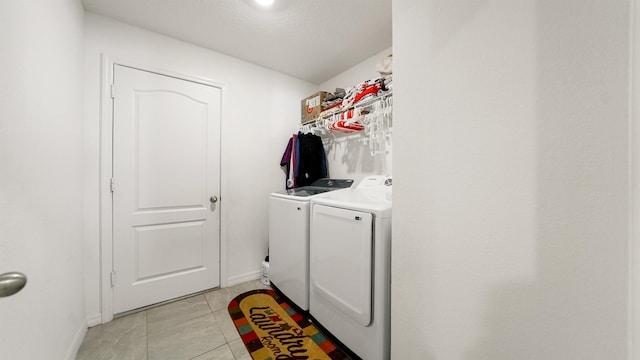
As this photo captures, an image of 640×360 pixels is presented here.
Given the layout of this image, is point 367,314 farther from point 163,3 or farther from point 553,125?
point 163,3

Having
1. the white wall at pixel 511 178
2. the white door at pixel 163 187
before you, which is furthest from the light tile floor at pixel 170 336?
the white wall at pixel 511 178

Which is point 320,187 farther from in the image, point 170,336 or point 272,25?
point 170,336

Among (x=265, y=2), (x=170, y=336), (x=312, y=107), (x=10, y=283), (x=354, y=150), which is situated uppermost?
(x=265, y=2)

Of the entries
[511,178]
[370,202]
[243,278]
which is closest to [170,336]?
[243,278]

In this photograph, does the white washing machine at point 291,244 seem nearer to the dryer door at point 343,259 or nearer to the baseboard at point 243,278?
the dryer door at point 343,259

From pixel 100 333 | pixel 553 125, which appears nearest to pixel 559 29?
pixel 553 125

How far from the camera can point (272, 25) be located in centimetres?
181

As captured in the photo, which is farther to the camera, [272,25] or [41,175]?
[272,25]

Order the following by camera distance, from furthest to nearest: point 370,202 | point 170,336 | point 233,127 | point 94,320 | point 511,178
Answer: point 233,127 → point 94,320 → point 170,336 → point 370,202 → point 511,178

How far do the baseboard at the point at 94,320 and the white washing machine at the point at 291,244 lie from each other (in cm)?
130

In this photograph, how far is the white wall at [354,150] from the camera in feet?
6.93

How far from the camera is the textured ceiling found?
1596 millimetres

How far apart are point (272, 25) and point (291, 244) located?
1827 mm

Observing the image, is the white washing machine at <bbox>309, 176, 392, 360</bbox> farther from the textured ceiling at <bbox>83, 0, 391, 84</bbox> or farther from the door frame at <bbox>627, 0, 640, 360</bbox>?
the textured ceiling at <bbox>83, 0, 391, 84</bbox>
